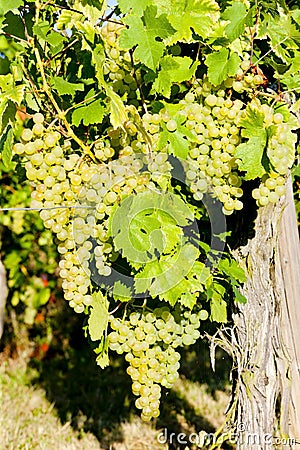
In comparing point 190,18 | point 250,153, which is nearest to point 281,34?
point 190,18

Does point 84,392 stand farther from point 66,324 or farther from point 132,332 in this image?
point 132,332

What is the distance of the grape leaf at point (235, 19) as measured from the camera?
1.74 meters

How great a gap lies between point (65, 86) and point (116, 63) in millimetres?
168

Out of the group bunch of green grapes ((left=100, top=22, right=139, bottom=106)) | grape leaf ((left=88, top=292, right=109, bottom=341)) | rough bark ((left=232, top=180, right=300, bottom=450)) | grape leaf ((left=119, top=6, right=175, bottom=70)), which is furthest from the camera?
rough bark ((left=232, top=180, right=300, bottom=450))

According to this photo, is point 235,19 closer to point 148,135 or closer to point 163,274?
point 148,135

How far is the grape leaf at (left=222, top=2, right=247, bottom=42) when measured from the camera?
5.72ft

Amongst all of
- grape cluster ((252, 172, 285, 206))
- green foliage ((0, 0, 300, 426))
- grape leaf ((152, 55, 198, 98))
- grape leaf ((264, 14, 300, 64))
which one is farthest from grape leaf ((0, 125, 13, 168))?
grape leaf ((264, 14, 300, 64))

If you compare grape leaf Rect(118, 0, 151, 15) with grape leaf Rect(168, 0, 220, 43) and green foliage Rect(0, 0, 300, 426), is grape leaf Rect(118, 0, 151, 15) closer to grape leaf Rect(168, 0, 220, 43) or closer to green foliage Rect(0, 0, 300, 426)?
green foliage Rect(0, 0, 300, 426)

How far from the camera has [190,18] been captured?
168 cm

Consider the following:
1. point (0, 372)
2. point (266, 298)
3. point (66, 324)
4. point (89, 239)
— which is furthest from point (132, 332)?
point (66, 324)

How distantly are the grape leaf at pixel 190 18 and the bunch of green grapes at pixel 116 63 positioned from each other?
0.16m

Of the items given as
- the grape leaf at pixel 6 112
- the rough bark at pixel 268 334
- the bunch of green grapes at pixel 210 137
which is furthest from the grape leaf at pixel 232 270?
the grape leaf at pixel 6 112

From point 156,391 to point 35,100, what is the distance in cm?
101

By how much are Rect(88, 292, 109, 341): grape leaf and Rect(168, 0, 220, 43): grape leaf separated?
796mm
